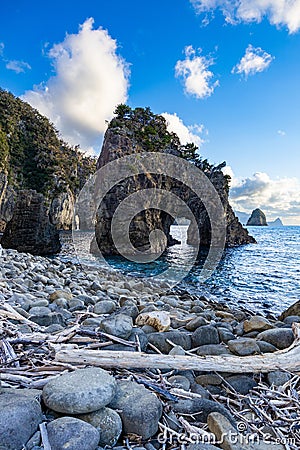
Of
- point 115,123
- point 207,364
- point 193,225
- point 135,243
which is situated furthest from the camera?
point 193,225

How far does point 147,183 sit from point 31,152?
32.1 meters

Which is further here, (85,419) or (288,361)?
(288,361)

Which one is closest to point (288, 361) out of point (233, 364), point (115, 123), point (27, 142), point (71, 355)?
point (233, 364)

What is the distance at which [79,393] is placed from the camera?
57.9 inches

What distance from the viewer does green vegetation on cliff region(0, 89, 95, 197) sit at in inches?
1658

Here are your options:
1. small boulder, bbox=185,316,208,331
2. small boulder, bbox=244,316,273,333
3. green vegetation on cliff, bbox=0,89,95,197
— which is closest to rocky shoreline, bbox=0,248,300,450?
small boulder, bbox=185,316,208,331

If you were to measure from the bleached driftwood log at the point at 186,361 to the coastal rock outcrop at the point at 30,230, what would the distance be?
15.4 m

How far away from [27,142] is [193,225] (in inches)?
1291

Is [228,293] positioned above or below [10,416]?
below

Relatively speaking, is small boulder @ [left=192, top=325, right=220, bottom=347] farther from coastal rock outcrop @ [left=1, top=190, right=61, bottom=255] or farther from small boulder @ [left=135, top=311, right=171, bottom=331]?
coastal rock outcrop @ [left=1, top=190, right=61, bottom=255]

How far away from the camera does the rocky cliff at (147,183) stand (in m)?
20.1

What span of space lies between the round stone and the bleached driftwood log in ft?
1.63

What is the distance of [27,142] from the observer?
4588 centimetres

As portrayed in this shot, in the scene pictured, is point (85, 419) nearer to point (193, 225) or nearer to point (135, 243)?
point (135, 243)
